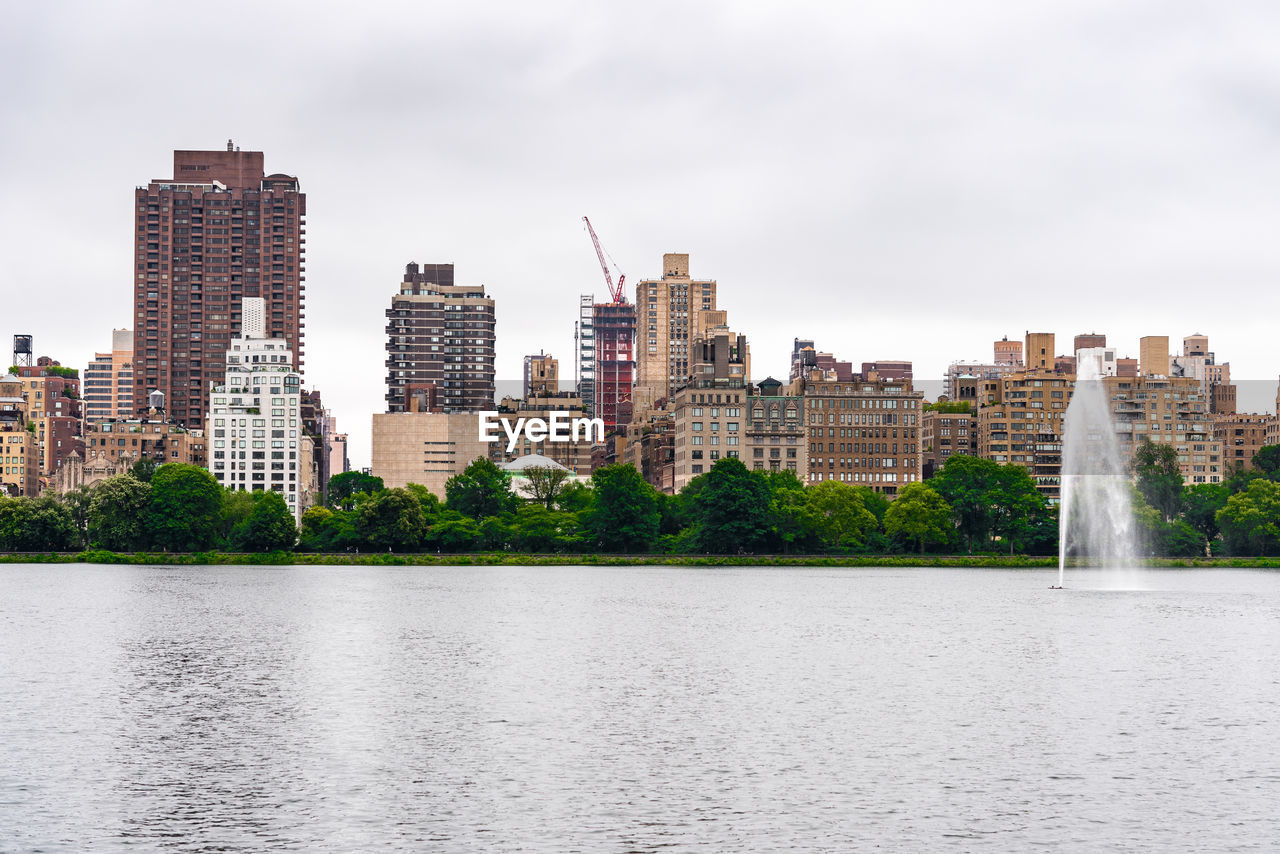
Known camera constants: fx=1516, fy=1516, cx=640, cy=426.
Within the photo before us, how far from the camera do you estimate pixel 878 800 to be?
45375mm

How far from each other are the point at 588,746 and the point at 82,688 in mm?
28356

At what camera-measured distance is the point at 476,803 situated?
146 feet

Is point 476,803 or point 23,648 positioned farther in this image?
point 23,648

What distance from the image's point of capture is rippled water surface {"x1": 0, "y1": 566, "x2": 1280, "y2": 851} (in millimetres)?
41750

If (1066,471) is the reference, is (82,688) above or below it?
below

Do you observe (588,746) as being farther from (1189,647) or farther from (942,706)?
(1189,647)

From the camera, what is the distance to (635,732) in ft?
190

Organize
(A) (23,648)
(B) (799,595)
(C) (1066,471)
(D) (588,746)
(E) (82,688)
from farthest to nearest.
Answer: (C) (1066,471) → (B) (799,595) → (A) (23,648) → (E) (82,688) → (D) (588,746)

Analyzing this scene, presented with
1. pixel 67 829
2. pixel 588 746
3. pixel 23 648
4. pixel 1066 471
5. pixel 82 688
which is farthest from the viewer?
pixel 1066 471

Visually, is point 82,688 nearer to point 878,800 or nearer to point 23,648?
point 23,648

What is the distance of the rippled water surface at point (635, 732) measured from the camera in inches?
1644

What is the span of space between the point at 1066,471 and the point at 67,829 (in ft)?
467

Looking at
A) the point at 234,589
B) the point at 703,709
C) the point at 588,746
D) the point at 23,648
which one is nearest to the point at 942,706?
the point at 703,709

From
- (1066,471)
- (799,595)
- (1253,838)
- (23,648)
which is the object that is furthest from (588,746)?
(1066,471)
